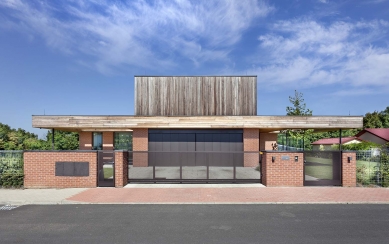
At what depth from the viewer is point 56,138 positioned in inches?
1198

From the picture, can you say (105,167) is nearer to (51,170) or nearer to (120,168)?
(120,168)

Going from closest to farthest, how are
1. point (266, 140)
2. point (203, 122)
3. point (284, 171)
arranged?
1. point (284, 171)
2. point (203, 122)
3. point (266, 140)

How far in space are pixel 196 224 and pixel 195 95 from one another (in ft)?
57.9

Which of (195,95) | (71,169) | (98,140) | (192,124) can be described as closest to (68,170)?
(71,169)

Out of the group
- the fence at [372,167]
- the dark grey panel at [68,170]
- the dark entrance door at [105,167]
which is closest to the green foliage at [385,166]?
the fence at [372,167]

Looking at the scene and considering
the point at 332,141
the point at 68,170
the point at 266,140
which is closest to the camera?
the point at 68,170

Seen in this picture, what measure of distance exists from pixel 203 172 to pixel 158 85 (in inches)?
463

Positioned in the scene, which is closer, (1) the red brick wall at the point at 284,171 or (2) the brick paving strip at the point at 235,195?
(2) the brick paving strip at the point at 235,195

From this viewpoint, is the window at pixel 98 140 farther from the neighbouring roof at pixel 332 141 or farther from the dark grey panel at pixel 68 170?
the neighbouring roof at pixel 332 141

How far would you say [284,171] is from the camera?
12.4 m

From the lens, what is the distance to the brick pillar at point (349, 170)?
12359 millimetres

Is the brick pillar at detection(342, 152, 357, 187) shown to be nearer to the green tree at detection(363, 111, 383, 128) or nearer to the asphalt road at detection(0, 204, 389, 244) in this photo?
the asphalt road at detection(0, 204, 389, 244)

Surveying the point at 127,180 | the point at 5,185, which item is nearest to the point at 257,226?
the point at 127,180

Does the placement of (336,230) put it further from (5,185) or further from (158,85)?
(158,85)
